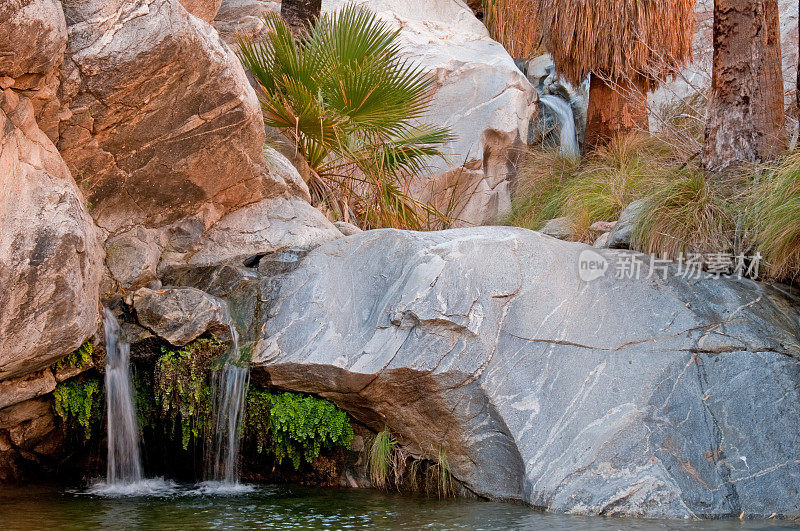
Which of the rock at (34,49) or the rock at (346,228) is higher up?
the rock at (34,49)

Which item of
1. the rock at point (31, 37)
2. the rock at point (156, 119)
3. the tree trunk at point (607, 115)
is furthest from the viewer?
the tree trunk at point (607, 115)

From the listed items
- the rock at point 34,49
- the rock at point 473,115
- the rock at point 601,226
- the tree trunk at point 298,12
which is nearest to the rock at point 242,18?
the tree trunk at point 298,12

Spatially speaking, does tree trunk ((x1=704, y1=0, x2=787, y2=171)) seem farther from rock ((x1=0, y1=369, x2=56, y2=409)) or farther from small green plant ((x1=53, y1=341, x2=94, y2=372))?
rock ((x1=0, y1=369, x2=56, y2=409))

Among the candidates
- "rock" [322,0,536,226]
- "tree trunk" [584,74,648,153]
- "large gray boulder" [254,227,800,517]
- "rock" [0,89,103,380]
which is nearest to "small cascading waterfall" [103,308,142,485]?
"rock" [0,89,103,380]

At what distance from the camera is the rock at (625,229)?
6789mm

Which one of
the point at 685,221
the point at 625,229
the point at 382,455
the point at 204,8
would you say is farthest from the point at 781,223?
the point at 204,8

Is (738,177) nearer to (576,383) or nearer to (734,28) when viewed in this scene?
(734,28)

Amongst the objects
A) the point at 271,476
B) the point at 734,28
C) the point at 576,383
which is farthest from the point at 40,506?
the point at 734,28

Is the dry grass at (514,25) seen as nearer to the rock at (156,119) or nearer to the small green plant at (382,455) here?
the rock at (156,119)

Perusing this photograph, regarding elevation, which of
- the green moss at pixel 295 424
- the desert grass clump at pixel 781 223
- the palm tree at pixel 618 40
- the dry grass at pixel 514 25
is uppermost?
the dry grass at pixel 514 25

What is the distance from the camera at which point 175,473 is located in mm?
6242

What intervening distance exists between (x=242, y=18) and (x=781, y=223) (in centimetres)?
705

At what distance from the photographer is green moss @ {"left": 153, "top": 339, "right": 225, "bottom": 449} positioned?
19.0 ft

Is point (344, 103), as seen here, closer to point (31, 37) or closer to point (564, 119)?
point (31, 37)
